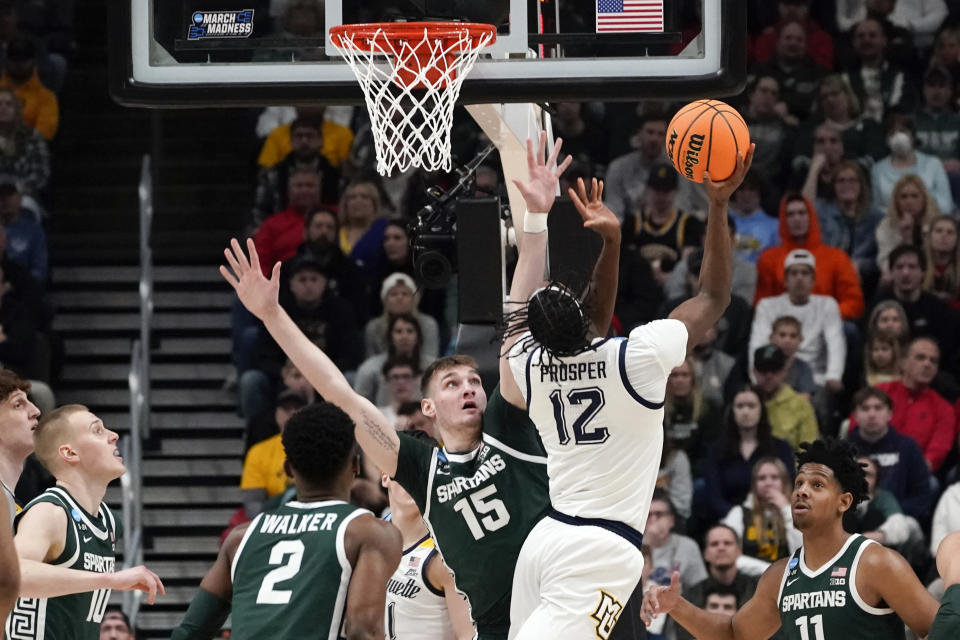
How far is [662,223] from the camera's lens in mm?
12117

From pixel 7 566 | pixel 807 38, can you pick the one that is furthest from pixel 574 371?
pixel 807 38

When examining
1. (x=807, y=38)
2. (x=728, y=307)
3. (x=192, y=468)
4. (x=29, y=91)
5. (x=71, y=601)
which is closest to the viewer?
(x=71, y=601)

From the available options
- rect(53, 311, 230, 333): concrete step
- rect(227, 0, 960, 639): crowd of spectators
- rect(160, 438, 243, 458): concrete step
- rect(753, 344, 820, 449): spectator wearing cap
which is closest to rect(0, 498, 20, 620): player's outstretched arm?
rect(227, 0, 960, 639): crowd of spectators

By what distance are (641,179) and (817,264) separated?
5.09 ft

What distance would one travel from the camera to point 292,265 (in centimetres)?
1197

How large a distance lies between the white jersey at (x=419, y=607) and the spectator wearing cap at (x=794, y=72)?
23.3 ft

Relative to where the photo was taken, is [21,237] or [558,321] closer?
[558,321]

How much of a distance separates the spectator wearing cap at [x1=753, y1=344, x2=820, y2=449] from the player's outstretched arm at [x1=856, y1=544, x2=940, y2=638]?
4.23 metres

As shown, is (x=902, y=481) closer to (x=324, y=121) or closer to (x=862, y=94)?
A: (x=862, y=94)

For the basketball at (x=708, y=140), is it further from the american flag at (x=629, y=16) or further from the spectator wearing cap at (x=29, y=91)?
the spectator wearing cap at (x=29, y=91)

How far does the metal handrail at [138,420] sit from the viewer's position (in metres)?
10.9

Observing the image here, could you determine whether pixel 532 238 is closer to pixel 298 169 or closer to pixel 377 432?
pixel 377 432

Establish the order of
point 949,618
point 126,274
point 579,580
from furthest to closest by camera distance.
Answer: point 126,274
point 949,618
point 579,580

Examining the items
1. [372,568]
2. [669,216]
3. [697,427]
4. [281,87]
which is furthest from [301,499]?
[669,216]
